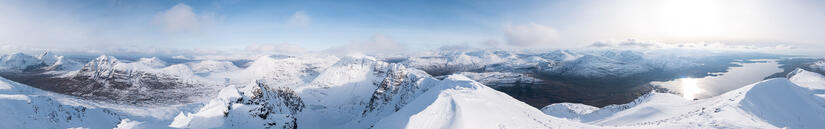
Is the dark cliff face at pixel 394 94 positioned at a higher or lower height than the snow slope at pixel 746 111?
lower

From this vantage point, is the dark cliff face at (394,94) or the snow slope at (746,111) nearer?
the snow slope at (746,111)

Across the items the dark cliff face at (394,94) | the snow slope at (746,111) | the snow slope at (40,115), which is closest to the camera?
the snow slope at (746,111)

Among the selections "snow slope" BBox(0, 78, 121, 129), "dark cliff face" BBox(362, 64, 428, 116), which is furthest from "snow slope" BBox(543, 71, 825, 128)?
"snow slope" BBox(0, 78, 121, 129)

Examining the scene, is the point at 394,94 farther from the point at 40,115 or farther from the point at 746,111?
the point at 746,111

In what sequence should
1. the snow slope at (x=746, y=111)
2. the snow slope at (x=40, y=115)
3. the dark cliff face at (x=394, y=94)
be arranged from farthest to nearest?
the dark cliff face at (x=394, y=94), the snow slope at (x=40, y=115), the snow slope at (x=746, y=111)

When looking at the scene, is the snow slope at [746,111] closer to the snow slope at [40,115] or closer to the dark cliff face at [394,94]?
the dark cliff face at [394,94]

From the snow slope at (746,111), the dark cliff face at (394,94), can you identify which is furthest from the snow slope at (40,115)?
the snow slope at (746,111)

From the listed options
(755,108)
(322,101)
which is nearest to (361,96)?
(322,101)

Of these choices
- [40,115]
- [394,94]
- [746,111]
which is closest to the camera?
[746,111]

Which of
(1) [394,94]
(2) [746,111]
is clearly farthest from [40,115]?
(2) [746,111]

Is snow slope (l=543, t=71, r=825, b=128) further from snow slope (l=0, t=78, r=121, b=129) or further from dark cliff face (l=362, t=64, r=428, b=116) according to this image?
snow slope (l=0, t=78, r=121, b=129)

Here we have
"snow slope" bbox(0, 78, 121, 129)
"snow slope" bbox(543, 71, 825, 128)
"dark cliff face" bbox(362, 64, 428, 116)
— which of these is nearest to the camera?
"snow slope" bbox(543, 71, 825, 128)
